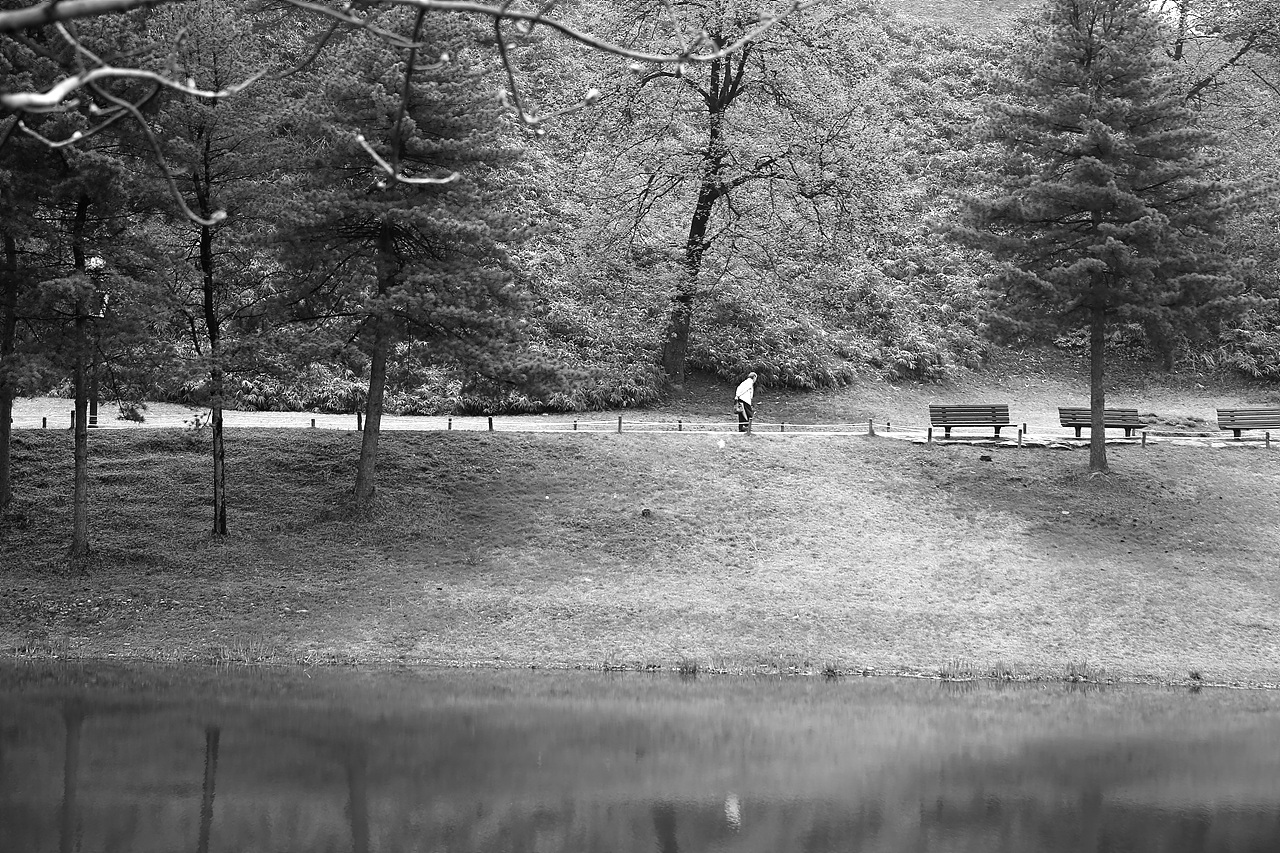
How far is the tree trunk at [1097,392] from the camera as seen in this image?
2544 cm

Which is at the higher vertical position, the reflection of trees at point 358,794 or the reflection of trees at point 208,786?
the reflection of trees at point 208,786

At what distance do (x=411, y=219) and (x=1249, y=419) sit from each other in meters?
21.1

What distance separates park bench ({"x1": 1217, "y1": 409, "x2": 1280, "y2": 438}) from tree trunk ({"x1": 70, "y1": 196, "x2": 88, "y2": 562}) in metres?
25.4

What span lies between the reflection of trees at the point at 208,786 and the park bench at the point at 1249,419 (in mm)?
24920

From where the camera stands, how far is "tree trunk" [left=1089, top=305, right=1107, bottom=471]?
2544 centimetres

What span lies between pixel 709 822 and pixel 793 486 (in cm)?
1406

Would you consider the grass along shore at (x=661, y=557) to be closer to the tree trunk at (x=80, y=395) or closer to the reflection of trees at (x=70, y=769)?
the tree trunk at (x=80, y=395)

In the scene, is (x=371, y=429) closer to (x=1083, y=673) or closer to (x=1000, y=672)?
(x=1000, y=672)

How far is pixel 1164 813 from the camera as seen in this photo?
484 inches

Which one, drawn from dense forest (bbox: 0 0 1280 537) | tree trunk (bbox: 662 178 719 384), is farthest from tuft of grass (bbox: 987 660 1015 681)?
tree trunk (bbox: 662 178 719 384)

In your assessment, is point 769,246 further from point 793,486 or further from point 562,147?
point 562,147

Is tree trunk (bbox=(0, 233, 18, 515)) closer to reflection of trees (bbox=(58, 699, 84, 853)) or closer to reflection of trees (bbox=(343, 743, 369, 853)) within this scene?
reflection of trees (bbox=(58, 699, 84, 853))

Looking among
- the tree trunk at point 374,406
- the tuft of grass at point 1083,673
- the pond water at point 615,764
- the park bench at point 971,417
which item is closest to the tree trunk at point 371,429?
the tree trunk at point 374,406

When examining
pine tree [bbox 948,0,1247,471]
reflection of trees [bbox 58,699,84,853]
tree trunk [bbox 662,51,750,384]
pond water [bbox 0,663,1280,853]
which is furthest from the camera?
tree trunk [bbox 662,51,750,384]
